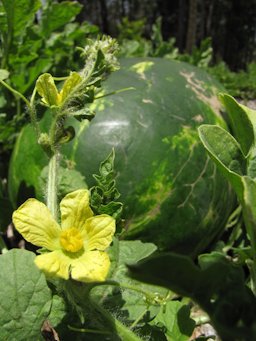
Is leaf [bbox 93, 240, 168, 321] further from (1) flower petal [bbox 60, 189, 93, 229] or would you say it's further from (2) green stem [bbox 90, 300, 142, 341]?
(1) flower petal [bbox 60, 189, 93, 229]

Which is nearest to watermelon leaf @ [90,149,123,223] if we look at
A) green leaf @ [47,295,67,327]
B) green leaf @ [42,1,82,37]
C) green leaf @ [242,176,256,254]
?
green leaf @ [47,295,67,327]

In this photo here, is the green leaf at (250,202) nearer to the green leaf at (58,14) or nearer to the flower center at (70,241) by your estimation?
the flower center at (70,241)

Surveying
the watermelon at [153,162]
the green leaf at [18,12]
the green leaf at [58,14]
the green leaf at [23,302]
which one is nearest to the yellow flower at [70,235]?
the green leaf at [23,302]

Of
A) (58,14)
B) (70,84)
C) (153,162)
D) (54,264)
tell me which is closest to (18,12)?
(58,14)

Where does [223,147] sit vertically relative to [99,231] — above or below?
above

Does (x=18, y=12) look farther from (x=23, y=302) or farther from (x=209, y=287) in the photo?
(x=209, y=287)

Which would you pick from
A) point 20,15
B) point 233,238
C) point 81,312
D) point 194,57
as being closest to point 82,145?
point 20,15

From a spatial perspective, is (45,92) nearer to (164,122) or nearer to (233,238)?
(164,122)
